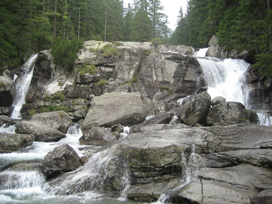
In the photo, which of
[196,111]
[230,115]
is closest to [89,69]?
[196,111]

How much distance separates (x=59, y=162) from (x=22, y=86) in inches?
787

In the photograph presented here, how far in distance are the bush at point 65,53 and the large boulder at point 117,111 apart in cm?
799

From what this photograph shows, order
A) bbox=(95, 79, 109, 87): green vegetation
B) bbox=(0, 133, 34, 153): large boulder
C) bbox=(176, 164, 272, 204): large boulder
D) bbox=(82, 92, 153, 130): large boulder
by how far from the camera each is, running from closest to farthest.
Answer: bbox=(176, 164, 272, 204): large boulder → bbox=(0, 133, 34, 153): large boulder → bbox=(82, 92, 153, 130): large boulder → bbox=(95, 79, 109, 87): green vegetation

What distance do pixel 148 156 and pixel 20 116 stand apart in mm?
19213

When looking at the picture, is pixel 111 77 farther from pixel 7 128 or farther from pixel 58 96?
pixel 7 128

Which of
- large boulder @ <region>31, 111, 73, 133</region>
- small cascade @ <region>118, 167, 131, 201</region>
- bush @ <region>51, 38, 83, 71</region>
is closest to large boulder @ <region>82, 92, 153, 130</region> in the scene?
large boulder @ <region>31, 111, 73, 133</region>

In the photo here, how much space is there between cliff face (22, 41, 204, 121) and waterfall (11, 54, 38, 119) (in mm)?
990

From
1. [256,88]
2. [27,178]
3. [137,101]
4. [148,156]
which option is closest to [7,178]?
[27,178]

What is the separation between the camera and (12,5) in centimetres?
2956

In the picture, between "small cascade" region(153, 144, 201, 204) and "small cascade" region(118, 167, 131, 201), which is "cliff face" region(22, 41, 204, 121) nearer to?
"small cascade" region(153, 144, 201, 204)

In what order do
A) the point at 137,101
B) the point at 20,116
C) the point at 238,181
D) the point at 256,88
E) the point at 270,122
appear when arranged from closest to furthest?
the point at 238,181, the point at 270,122, the point at 137,101, the point at 256,88, the point at 20,116

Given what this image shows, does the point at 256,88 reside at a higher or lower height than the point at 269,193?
higher

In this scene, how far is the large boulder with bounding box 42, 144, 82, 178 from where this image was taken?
9.48 m

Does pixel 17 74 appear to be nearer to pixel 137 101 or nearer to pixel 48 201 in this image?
pixel 137 101
